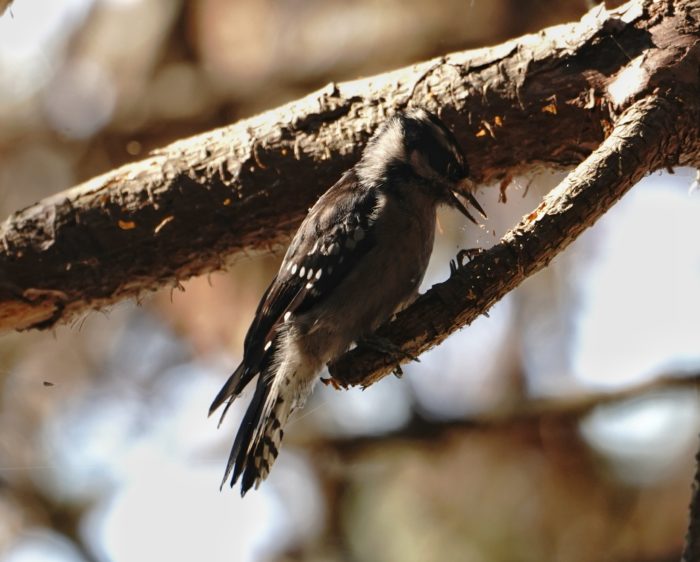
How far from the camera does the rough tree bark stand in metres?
2.16

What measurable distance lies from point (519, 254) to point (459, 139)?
79 cm

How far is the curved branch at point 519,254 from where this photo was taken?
2.09 metres

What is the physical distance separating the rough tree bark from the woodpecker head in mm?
173

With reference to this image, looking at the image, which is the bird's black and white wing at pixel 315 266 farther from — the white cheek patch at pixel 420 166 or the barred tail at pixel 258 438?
the white cheek patch at pixel 420 166

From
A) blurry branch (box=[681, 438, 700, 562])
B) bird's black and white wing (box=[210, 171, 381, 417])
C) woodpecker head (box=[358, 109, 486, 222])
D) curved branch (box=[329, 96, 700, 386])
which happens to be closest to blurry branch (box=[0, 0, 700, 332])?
curved branch (box=[329, 96, 700, 386])

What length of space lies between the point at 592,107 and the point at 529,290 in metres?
1.62

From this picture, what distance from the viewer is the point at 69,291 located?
314cm

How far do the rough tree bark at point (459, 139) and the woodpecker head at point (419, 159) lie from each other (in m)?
0.17

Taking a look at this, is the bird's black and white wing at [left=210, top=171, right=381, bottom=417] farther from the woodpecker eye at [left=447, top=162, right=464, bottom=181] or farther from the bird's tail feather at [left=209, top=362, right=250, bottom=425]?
the woodpecker eye at [left=447, top=162, right=464, bottom=181]

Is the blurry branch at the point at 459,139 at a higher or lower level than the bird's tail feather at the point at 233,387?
higher

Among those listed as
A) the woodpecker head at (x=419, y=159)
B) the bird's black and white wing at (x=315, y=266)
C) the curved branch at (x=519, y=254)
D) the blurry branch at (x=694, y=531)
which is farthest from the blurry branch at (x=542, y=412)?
the blurry branch at (x=694, y=531)

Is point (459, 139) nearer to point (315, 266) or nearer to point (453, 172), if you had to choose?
point (453, 172)

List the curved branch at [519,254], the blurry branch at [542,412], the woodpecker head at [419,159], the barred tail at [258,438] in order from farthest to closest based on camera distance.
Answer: the blurry branch at [542,412] → the woodpecker head at [419,159] → the barred tail at [258,438] → the curved branch at [519,254]

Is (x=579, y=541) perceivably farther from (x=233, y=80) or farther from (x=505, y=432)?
(x=233, y=80)
